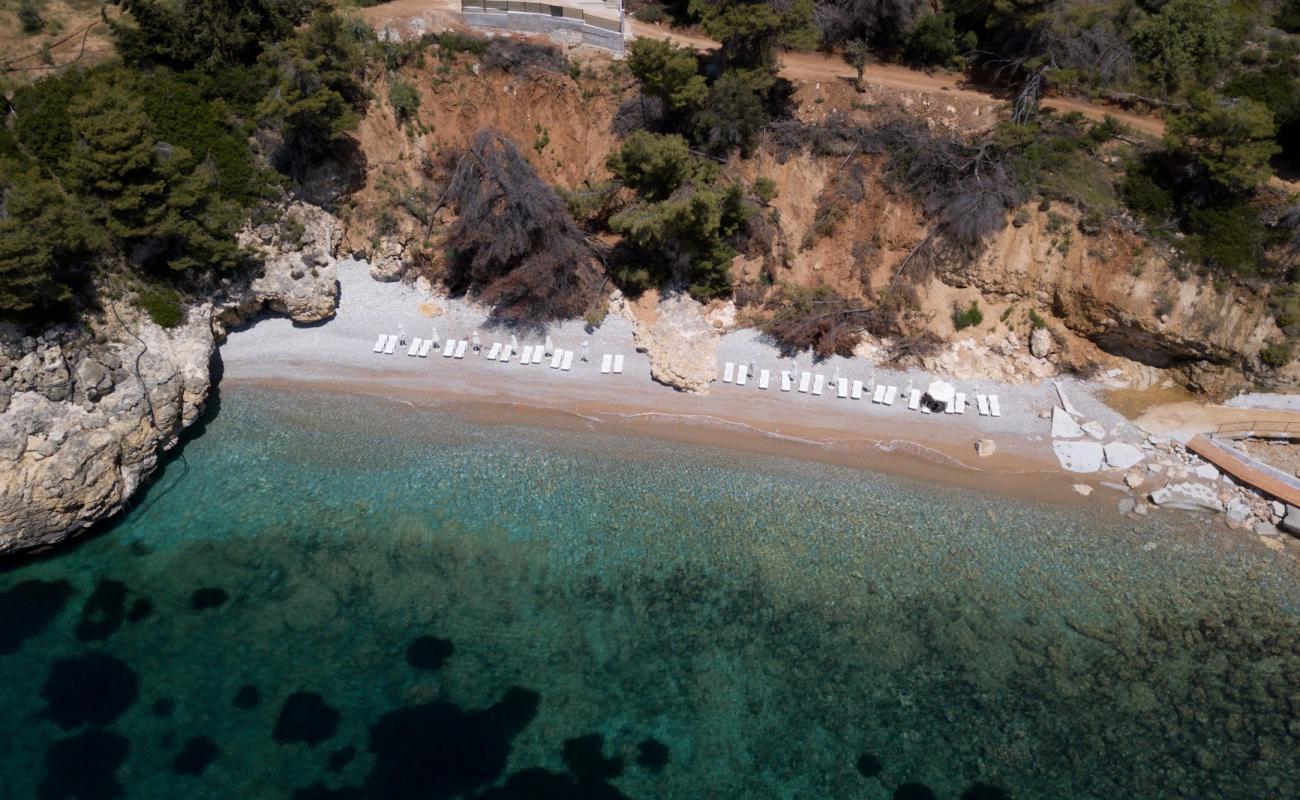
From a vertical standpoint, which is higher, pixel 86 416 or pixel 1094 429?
pixel 1094 429

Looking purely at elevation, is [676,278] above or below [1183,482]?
above

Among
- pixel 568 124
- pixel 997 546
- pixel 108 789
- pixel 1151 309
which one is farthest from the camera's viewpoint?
pixel 568 124

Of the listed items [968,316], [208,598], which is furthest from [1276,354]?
[208,598]

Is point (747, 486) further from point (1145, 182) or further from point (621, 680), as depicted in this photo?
point (1145, 182)

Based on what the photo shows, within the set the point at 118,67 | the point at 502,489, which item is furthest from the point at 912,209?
the point at 118,67

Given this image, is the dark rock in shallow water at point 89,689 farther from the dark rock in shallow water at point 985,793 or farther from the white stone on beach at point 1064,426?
the white stone on beach at point 1064,426

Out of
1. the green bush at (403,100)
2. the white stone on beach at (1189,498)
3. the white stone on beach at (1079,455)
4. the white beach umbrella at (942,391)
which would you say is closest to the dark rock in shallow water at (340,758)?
the white beach umbrella at (942,391)

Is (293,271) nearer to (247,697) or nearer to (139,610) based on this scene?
(139,610)
